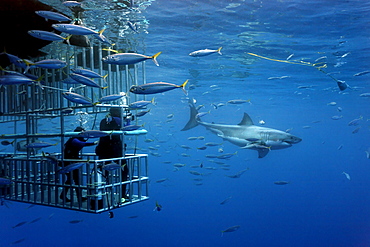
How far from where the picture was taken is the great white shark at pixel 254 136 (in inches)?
475

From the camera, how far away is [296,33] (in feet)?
50.1

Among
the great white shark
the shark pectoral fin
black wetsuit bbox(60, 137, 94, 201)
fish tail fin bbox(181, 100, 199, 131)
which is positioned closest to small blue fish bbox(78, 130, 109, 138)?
black wetsuit bbox(60, 137, 94, 201)

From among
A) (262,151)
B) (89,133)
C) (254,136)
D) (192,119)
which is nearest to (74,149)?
(89,133)

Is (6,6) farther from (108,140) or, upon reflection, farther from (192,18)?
(192,18)

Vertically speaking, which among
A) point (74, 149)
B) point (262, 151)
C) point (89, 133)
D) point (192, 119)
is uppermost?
point (192, 119)

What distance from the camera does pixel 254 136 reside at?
13312 mm

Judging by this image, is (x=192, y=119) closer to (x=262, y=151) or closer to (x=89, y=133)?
(x=262, y=151)

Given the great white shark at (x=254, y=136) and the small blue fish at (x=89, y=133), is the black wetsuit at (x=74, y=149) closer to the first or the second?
the small blue fish at (x=89, y=133)

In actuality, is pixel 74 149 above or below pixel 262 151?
above

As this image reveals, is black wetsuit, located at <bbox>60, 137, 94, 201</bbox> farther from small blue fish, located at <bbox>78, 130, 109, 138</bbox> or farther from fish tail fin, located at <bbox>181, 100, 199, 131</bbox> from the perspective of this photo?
fish tail fin, located at <bbox>181, 100, 199, 131</bbox>

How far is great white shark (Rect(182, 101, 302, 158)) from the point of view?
12.1 meters

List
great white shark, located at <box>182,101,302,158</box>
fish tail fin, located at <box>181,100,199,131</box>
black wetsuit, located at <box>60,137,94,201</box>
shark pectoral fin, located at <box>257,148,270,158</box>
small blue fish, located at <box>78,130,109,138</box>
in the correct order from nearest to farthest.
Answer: small blue fish, located at <box>78,130,109,138</box>
black wetsuit, located at <box>60,137,94,201</box>
shark pectoral fin, located at <box>257,148,270,158</box>
great white shark, located at <box>182,101,302,158</box>
fish tail fin, located at <box>181,100,199,131</box>

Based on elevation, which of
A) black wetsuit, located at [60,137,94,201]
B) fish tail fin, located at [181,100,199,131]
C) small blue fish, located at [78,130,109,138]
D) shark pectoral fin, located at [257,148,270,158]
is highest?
fish tail fin, located at [181,100,199,131]

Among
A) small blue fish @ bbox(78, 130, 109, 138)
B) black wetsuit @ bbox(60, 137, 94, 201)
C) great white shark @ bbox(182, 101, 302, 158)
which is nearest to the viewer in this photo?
small blue fish @ bbox(78, 130, 109, 138)
